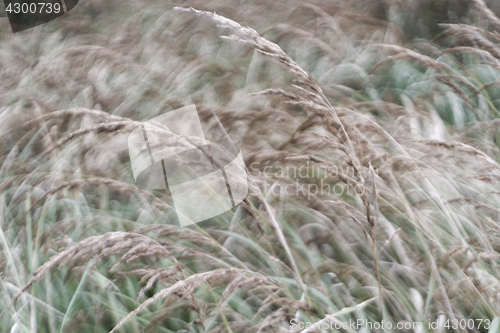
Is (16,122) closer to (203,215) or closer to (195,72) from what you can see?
(195,72)

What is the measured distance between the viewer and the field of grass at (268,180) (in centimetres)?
107

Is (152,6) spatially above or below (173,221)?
above

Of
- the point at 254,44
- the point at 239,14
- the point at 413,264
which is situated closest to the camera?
the point at 254,44

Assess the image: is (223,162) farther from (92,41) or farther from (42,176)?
(92,41)

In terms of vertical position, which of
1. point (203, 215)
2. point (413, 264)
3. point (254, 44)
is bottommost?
point (203, 215)

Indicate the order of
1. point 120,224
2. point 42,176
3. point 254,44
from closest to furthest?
point 254,44 < point 120,224 < point 42,176

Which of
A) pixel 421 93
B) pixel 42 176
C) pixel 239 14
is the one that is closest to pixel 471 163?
pixel 421 93

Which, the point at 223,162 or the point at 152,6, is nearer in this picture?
the point at 223,162

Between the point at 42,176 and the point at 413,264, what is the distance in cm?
151

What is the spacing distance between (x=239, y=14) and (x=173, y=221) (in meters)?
1.85

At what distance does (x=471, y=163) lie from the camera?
1.61 meters

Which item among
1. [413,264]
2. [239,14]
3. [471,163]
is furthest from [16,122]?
[471,163]

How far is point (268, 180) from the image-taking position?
1461 millimetres

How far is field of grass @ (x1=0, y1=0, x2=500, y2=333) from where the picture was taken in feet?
3.50
